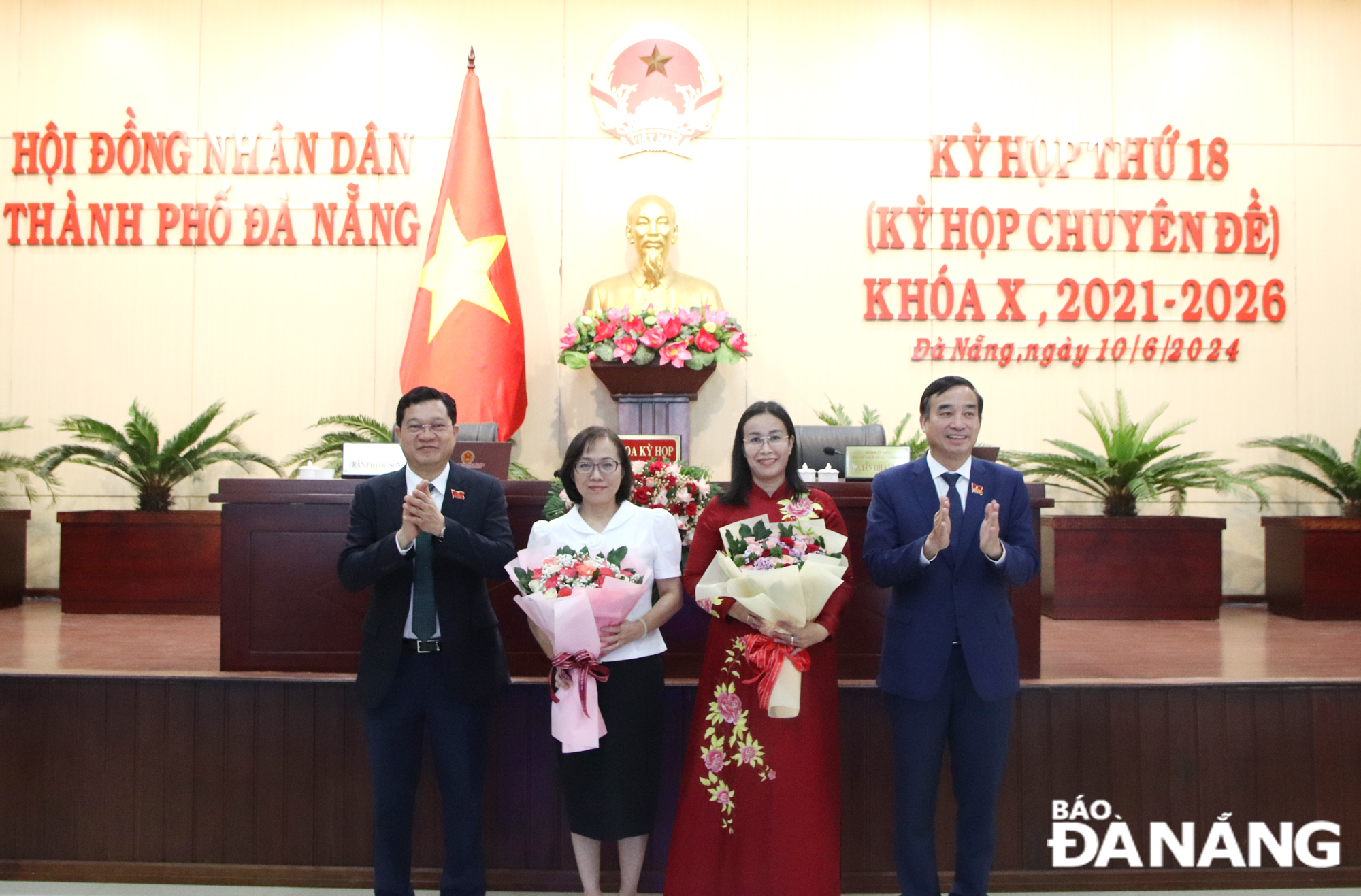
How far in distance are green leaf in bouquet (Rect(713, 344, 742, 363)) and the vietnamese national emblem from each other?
6.03 feet

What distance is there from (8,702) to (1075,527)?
15.4ft

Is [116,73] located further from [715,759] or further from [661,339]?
[715,759]

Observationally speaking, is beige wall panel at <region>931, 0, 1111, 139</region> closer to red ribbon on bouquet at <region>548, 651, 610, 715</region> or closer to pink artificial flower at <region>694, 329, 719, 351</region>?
pink artificial flower at <region>694, 329, 719, 351</region>

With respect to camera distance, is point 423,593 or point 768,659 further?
point 423,593

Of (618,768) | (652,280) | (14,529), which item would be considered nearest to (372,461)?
(618,768)

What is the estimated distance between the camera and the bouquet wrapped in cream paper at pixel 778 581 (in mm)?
2213

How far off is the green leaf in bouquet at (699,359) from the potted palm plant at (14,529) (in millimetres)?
3761

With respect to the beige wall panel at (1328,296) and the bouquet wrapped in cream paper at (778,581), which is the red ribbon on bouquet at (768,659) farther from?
the beige wall panel at (1328,296)

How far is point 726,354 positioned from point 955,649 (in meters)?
2.67

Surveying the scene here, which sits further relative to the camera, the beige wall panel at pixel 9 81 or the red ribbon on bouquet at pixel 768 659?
the beige wall panel at pixel 9 81

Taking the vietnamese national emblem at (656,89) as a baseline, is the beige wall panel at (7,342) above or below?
below

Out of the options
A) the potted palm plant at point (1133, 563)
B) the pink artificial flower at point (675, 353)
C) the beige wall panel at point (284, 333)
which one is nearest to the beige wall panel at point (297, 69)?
the beige wall panel at point (284, 333)

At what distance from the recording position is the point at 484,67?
6.08m

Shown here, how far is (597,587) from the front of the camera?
2.28 metres
